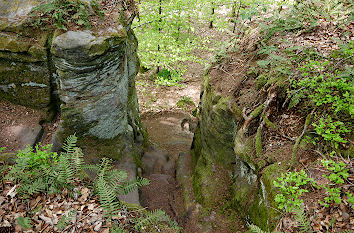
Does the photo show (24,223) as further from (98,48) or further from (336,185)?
(98,48)

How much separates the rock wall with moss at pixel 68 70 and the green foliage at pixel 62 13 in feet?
0.59

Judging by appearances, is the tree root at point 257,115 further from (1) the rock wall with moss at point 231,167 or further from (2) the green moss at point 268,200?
(2) the green moss at point 268,200

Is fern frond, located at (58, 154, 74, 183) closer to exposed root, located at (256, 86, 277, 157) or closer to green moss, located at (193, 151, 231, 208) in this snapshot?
exposed root, located at (256, 86, 277, 157)

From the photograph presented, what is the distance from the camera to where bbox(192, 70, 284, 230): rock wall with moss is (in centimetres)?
514

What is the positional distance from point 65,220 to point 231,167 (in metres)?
5.81

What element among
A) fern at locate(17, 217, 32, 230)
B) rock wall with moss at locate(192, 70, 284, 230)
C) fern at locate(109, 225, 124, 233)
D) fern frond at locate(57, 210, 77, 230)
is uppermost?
fern at locate(17, 217, 32, 230)

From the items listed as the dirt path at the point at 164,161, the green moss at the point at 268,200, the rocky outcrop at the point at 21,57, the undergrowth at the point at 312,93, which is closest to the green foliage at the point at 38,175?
the undergrowth at the point at 312,93

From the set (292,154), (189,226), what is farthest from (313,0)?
(189,226)

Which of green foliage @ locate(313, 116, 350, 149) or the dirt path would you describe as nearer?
green foliage @ locate(313, 116, 350, 149)

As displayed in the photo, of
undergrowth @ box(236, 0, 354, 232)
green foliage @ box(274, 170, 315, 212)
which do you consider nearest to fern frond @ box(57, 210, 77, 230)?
undergrowth @ box(236, 0, 354, 232)

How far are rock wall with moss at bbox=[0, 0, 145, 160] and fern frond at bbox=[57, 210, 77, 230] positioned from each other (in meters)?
4.73

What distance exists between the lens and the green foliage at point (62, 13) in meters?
6.96

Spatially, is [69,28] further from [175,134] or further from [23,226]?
[175,134]

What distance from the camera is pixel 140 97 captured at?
57.0ft
